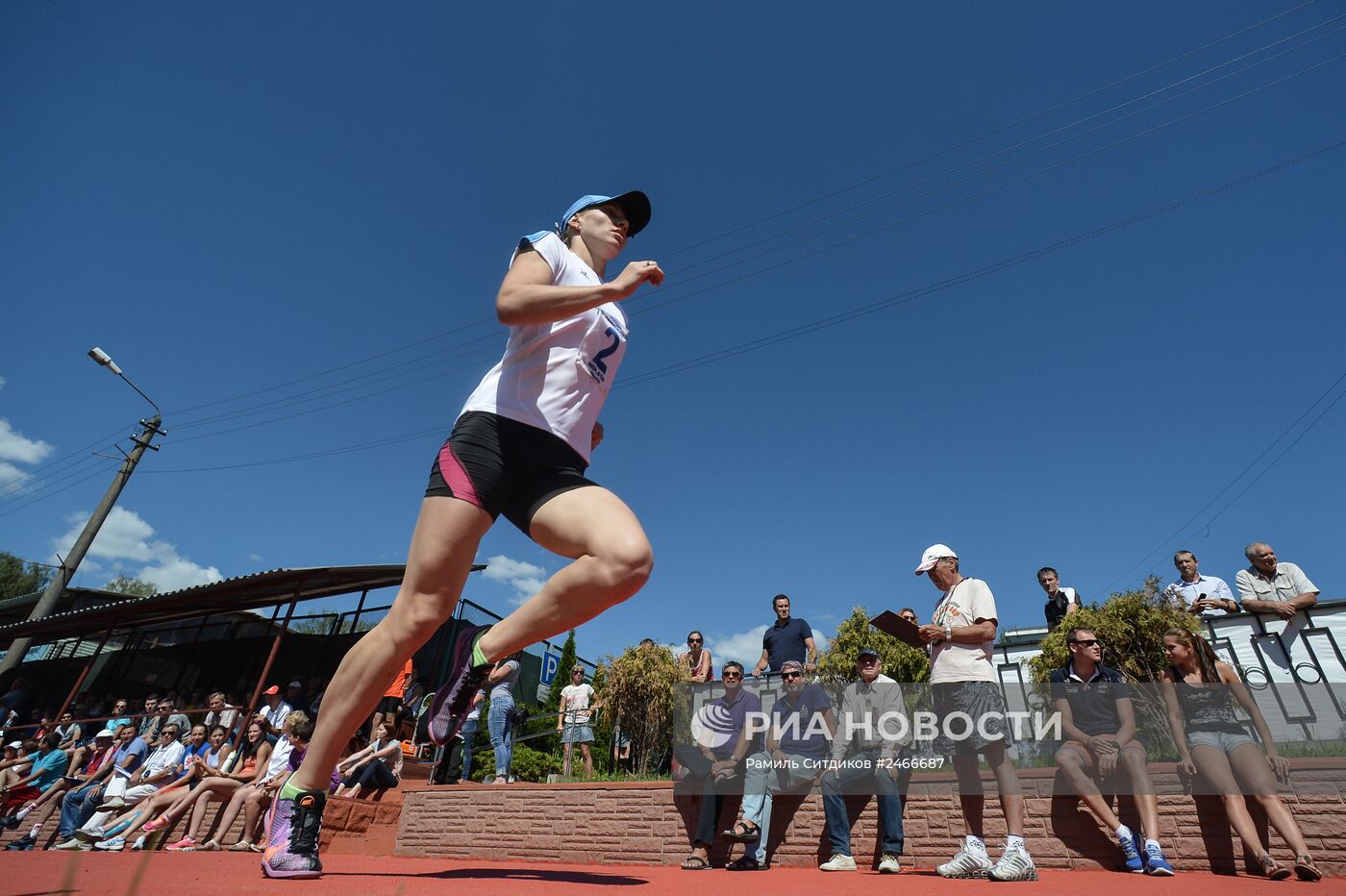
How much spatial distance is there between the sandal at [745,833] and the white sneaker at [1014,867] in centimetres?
177

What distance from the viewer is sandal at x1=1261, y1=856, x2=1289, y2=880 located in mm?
3229

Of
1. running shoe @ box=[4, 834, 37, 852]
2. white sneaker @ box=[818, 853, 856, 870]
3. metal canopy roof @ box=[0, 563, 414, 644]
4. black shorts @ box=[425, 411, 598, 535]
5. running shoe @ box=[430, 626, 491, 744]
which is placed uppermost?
metal canopy roof @ box=[0, 563, 414, 644]

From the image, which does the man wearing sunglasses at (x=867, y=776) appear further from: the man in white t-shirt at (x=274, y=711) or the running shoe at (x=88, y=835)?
the running shoe at (x=88, y=835)

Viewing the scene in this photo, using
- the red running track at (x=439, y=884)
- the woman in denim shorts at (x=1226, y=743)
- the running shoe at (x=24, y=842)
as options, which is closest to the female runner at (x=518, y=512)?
the red running track at (x=439, y=884)

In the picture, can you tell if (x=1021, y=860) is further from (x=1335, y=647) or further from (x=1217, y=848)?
(x=1335, y=647)

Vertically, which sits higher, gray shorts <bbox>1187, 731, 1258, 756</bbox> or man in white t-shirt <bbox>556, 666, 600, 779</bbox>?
man in white t-shirt <bbox>556, 666, 600, 779</bbox>

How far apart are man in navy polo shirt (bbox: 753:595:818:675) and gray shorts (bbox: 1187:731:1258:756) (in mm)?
3615

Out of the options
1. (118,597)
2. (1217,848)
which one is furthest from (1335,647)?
(118,597)

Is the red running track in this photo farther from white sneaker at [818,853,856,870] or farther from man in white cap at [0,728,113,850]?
man in white cap at [0,728,113,850]

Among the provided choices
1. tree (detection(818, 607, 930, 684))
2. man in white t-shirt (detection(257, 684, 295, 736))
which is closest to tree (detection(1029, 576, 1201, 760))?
tree (detection(818, 607, 930, 684))

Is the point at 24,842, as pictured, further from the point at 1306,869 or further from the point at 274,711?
the point at 1306,869

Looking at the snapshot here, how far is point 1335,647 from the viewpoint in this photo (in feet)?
17.4

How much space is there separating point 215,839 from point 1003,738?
707 centimetres

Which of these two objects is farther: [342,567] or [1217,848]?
[342,567]
